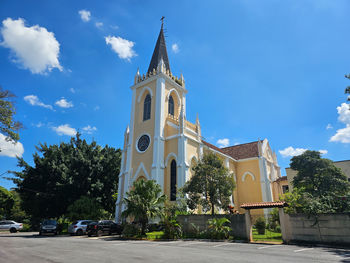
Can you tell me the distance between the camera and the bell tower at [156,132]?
2361cm

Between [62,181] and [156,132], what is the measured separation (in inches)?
479

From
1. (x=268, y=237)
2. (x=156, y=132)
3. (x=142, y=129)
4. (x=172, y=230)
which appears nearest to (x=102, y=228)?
(x=172, y=230)

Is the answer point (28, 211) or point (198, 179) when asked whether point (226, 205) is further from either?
point (28, 211)

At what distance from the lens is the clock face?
26.3 meters

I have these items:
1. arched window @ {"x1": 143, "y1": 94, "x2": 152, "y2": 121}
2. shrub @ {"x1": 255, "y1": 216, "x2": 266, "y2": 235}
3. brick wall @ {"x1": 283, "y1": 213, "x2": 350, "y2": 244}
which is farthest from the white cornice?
brick wall @ {"x1": 283, "y1": 213, "x2": 350, "y2": 244}

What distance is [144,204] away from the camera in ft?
57.3

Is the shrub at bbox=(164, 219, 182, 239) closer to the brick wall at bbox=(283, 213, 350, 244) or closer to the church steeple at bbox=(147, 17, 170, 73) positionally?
the brick wall at bbox=(283, 213, 350, 244)

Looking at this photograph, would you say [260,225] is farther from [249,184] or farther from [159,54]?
[159,54]

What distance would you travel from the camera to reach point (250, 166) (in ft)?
106

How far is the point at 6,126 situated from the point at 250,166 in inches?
1087

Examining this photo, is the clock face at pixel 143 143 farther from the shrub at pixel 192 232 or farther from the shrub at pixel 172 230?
the shrub at pixel 192 232

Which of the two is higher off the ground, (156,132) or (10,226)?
(156,132)

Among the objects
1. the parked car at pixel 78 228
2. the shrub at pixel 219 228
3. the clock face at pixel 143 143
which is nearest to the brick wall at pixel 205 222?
the shrub at pixel 219 228

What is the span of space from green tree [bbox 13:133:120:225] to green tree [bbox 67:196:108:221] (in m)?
1.35
